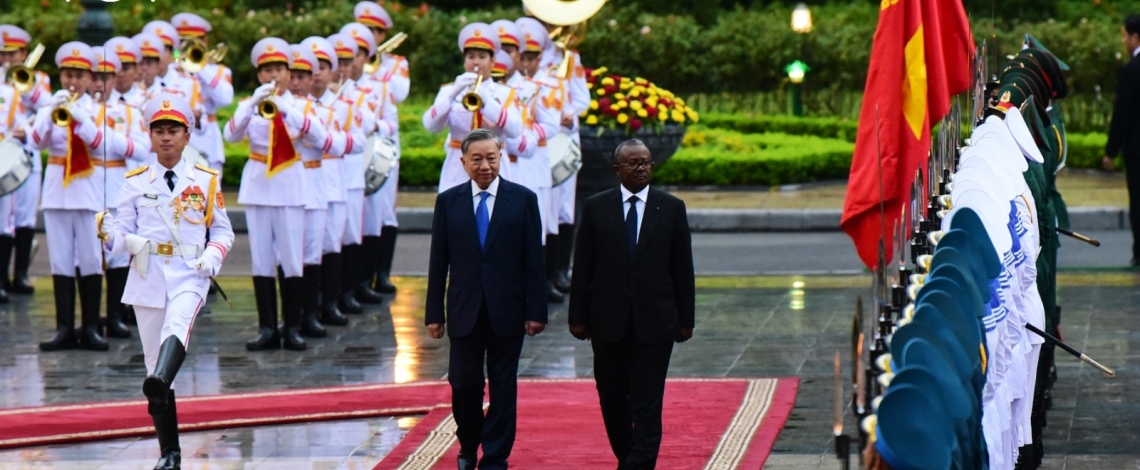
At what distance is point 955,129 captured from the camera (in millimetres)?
8703

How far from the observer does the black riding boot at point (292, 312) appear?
38.3 ft

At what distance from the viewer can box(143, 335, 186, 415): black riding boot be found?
7.80 metres

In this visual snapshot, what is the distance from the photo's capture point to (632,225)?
7789mm

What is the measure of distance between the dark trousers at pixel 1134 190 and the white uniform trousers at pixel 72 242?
764cm

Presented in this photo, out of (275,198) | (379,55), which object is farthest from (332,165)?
(379,55)

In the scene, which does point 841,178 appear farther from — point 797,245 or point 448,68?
point 448,68

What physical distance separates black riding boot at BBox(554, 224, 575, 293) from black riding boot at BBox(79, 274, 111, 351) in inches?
141

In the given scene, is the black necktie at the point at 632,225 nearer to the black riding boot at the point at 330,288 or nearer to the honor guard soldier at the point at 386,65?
the black riding boot at the point at 330,288

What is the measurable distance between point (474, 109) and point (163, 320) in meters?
3.74

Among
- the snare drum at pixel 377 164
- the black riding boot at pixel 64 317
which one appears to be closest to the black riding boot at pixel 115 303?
the black riding boot at pixel 64 317

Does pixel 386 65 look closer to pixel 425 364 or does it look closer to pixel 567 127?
pixel 567 127

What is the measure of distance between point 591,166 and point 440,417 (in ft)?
21.8

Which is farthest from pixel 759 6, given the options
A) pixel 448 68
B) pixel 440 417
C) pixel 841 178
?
pixel 440 417

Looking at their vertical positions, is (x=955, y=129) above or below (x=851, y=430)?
above
